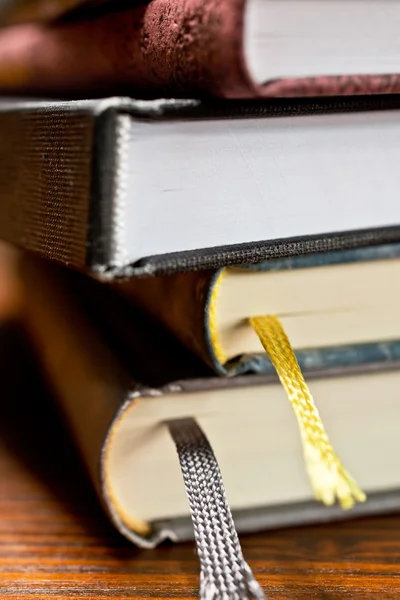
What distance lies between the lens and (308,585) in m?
0.33

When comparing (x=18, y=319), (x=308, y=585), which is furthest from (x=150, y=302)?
(x=18, y=319)

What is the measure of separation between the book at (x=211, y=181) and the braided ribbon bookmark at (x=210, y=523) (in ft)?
0.30

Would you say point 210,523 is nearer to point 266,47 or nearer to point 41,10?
point 266,47

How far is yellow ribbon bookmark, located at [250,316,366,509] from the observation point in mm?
302

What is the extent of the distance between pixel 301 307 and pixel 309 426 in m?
0.06

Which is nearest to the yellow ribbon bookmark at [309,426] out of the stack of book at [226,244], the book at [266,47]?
the stack of book at [226,244]

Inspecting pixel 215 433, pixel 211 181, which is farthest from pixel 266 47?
pixel 215 433

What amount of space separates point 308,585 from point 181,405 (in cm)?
10

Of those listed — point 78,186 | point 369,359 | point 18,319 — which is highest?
point 78,186

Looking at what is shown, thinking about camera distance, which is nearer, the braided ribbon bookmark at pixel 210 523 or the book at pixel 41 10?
the braided ribbon bookmark at pixel 210 523

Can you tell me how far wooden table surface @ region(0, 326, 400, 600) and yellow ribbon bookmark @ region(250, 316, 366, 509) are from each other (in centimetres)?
4

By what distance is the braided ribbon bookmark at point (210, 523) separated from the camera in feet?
0.96

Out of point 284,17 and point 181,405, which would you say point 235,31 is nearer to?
point 284,17

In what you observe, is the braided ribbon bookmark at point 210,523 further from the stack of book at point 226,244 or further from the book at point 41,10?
the book at point 41,10
